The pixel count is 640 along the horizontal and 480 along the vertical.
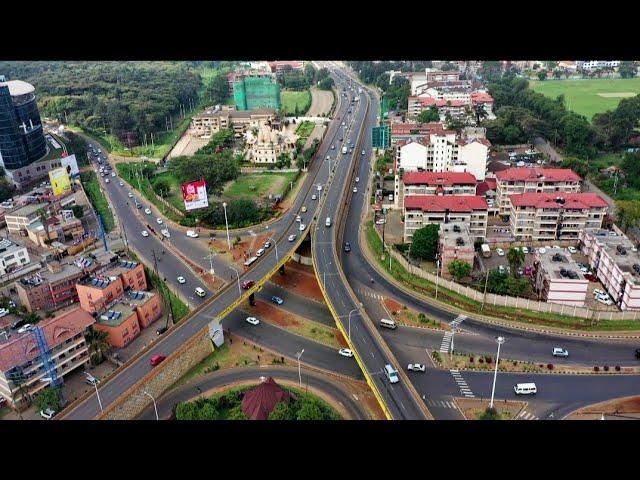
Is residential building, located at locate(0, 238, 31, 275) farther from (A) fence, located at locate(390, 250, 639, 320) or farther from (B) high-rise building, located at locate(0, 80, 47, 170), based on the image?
(A) fence, located at locate(390, 250, 639, 320)

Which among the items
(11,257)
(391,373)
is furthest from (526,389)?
(11,257)

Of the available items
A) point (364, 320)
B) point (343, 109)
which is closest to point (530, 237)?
point (364, 320)

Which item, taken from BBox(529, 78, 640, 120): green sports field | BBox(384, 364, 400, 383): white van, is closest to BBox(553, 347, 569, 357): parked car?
BBox(384, 364, 400, 383): white van

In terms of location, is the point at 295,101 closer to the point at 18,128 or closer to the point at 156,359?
the point at 18,128

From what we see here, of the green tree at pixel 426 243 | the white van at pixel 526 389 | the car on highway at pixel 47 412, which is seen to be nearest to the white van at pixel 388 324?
the green tree at pixel 426 243

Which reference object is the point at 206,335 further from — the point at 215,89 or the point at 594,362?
the point at 215,89

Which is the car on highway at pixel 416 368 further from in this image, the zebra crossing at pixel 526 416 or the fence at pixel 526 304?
the fence at pixel 526 304
